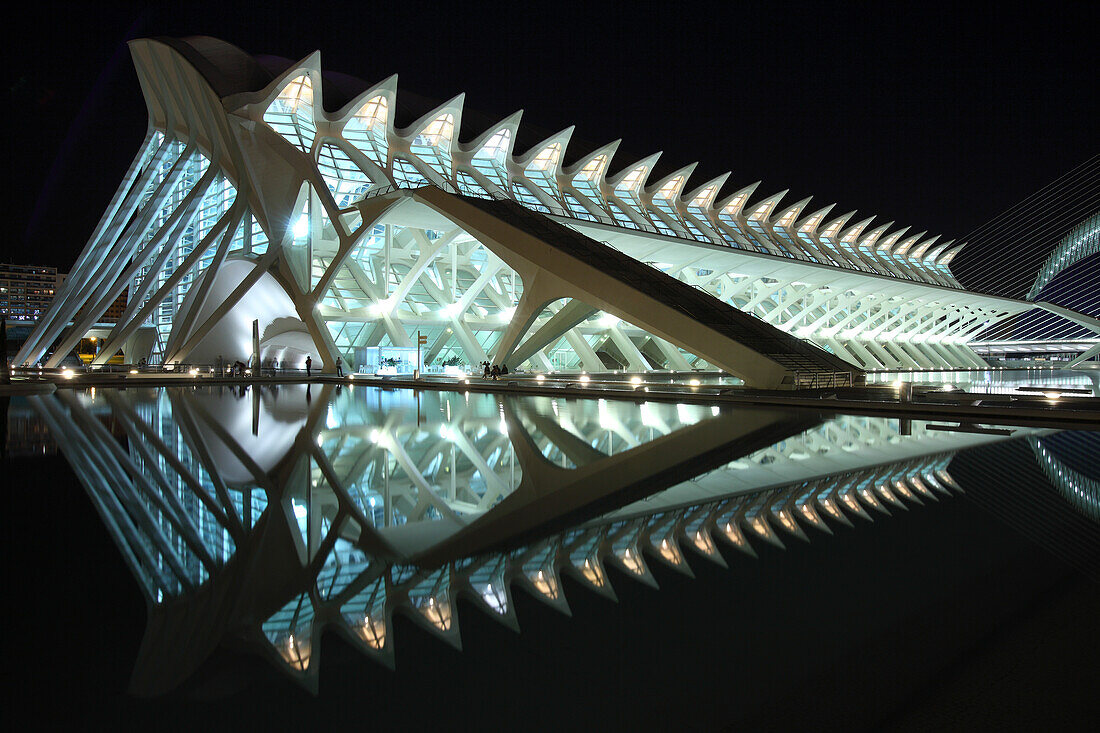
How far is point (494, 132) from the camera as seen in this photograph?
28938 mm

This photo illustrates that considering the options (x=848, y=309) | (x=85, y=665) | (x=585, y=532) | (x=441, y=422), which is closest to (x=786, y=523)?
(x=585, y=532)

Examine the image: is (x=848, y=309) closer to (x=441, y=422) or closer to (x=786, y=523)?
(x=441, y=422)

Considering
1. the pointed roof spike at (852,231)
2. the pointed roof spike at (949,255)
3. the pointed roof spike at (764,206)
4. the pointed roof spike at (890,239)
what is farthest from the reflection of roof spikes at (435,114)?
the pointed roof spike at (949,255)

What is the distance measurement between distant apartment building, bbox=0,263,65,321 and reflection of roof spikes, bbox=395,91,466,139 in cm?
8443

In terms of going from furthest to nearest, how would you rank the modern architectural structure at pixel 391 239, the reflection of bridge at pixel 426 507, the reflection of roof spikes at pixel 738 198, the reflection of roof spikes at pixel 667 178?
the reflection of roof spikes at pixel 738 198
the reflection of roof spikes at pixel 667 178
the modern architectural structure at pixel 391 239
the reflection of bridge at pixel 426 507

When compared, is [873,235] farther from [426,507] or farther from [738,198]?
[426,507]

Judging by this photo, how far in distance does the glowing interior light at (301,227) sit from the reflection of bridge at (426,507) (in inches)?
742

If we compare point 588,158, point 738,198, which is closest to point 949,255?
point 738,198

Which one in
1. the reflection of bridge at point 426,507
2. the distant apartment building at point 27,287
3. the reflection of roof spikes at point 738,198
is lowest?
the distant apartment building at point 27,287

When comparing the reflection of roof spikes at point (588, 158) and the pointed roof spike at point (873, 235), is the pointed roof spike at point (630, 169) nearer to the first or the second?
the reflection of roof spikes at point (588, 158)

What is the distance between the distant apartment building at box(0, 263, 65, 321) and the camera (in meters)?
91.9

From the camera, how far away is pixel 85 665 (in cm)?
225

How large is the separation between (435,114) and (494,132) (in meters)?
2.69

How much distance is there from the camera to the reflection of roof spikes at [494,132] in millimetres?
28609
